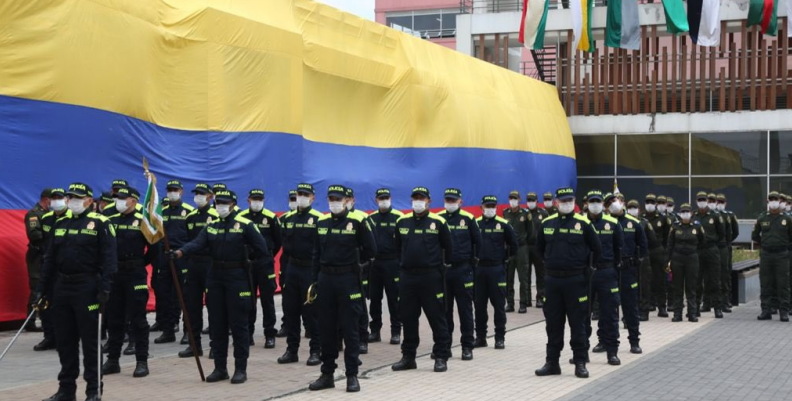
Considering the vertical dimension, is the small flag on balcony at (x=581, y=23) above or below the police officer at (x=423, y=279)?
above

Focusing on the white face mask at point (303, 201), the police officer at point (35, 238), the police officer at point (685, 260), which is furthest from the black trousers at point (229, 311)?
the police officer at point (685, 260)

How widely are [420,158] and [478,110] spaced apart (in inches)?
155

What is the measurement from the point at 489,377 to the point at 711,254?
26.1ft

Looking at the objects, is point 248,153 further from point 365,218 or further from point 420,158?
point 365,218

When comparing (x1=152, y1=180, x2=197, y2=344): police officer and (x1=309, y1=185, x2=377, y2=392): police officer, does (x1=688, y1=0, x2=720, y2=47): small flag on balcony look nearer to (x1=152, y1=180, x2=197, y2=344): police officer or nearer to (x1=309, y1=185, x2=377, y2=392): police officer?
(x1=152, y1=180, x2=197, y2=344): police officer

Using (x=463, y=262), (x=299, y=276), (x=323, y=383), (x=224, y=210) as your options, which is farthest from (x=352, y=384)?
(x=463, y=262)

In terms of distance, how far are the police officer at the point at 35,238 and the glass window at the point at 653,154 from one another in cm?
2388

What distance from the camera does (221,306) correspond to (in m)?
11.0

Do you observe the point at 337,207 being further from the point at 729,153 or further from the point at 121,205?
the point at 729,153

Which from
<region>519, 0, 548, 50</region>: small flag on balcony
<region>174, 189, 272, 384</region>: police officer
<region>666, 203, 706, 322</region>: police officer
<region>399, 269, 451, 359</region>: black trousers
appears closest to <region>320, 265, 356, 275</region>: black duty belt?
<region>174, 189, 272, 384</region>: police officer

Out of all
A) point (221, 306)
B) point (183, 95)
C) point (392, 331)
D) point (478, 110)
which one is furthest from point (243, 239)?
point (478, 110)

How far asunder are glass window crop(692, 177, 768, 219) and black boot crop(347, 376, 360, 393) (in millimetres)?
25594

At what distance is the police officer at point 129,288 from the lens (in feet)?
36.8

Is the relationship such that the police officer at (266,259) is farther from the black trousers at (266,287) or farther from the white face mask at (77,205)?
the white face mask at (77,205)
